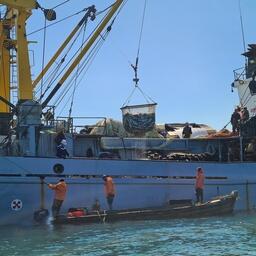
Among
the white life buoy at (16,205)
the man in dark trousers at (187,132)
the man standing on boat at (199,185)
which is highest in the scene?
the man in dark trousers at (187,132)

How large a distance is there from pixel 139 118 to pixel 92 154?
2498mm

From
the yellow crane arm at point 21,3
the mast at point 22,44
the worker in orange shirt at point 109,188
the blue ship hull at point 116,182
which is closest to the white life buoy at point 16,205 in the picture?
the blue ship hull at point 116,182

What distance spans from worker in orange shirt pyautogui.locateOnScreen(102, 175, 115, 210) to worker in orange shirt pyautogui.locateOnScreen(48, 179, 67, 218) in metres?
1.65

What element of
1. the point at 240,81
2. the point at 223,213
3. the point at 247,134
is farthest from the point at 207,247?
the point at 240,81

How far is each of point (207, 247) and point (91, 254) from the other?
300cm

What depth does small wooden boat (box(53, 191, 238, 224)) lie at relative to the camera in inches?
751

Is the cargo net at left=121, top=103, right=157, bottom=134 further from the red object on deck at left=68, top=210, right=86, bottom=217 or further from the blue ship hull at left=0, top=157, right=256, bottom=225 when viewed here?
the red object on deck at left=68, top=210, right=86, bottom=217

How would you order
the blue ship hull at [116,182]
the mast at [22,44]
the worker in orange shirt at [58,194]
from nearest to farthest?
the worker in orange shirt at [58,194]
the blue ship hull at [116,182]
the mast at [22,44]

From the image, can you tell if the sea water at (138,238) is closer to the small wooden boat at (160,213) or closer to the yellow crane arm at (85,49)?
the small wooden boat at (160,213)

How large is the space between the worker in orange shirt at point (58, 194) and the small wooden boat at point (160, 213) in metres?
0.41

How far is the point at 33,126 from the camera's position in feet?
67.3

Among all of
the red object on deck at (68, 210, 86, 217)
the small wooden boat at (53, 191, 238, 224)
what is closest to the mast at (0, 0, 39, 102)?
the red object on deck at (68, 210, 86, 217)

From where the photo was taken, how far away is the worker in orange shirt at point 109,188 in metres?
20.2

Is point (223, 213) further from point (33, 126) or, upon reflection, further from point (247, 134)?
point (33, 126)
